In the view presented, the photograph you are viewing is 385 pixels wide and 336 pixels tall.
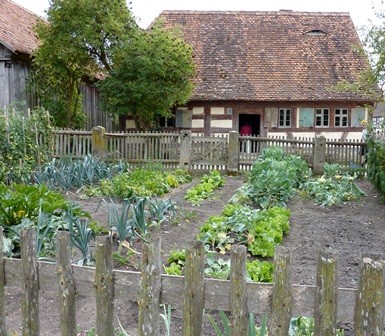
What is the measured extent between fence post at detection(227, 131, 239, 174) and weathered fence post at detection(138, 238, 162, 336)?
12237mm

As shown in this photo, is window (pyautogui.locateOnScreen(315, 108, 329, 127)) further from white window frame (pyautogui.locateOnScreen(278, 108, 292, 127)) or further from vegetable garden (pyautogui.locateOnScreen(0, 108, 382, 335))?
vegetable garden (pyautogui.locateOnScreen(0, 108, 382, 335))

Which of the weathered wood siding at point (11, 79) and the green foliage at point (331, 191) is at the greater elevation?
the weathered wood siding at point (11, 79)

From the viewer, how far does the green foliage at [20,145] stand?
10406 millimetres

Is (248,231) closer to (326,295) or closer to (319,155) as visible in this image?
(326,295)

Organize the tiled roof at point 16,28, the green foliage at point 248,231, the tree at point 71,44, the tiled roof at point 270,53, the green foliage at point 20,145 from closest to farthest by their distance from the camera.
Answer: the green foliage at point 248,231 → the green foliage at point 20,145 → the tiled roof at point 16,28 → the tree at point 71,44 → the tiled roof at point 270,53

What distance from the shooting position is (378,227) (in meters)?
7.95

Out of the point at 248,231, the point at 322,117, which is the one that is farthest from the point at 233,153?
the point at 248,231

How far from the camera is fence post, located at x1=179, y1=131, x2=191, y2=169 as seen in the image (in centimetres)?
1500

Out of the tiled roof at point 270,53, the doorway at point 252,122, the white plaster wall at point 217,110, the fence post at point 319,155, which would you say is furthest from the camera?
the doorway at point 252,122

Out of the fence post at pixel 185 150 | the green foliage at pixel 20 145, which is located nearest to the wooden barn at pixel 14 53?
the green foliage at pixel 20 145

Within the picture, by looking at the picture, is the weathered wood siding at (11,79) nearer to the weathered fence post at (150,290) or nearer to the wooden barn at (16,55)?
the wooden barn at (16,55)

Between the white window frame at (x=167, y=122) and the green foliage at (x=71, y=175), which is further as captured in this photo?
the white window frame at (x=167, y=122)

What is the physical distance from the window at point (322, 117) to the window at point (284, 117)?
3.87 ft

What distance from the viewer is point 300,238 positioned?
685 centimetres
